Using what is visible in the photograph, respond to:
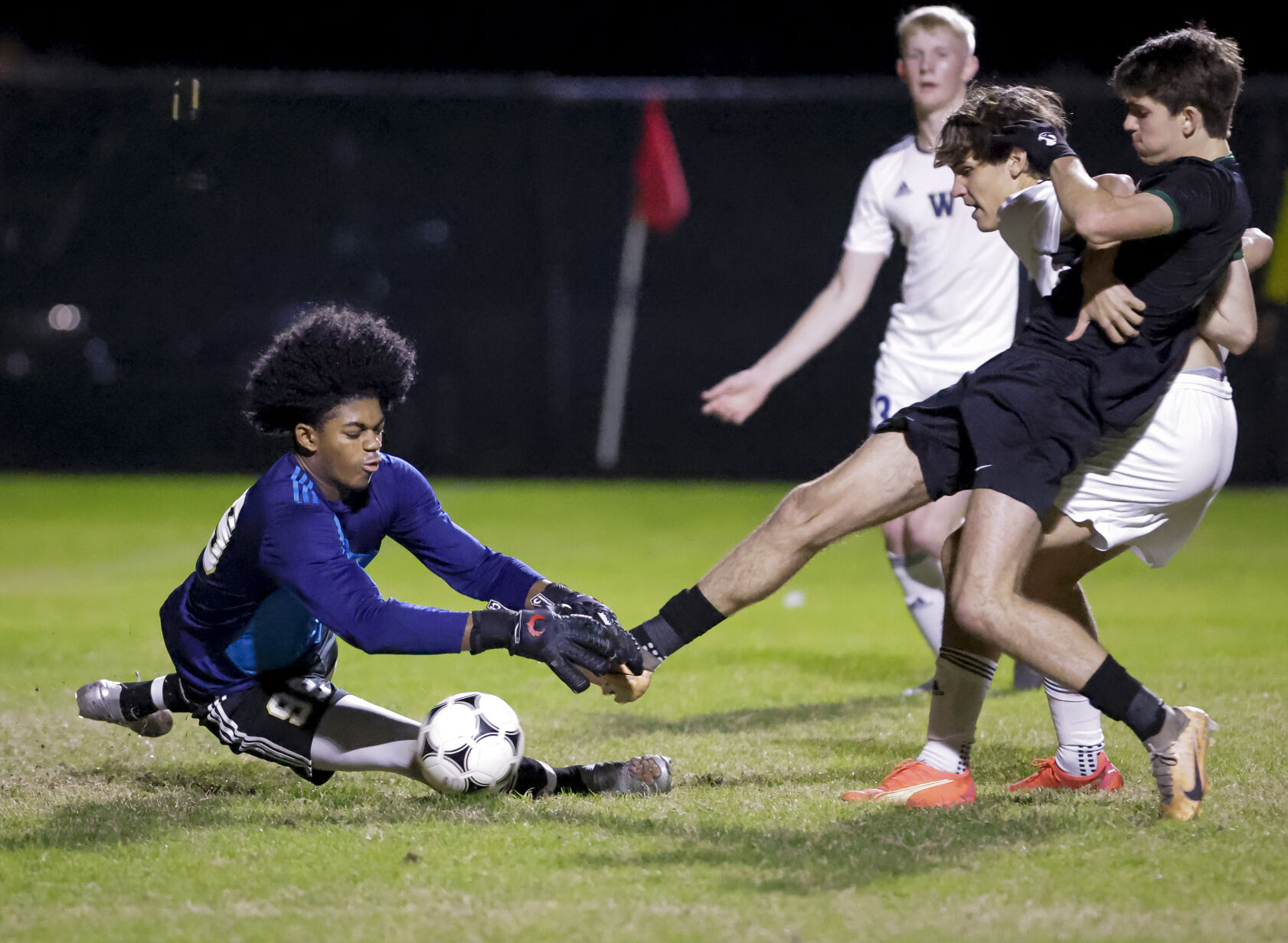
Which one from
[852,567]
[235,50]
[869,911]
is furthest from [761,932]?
[235,50]

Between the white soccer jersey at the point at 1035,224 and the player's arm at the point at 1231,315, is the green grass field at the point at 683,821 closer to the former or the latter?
the player's arm at the point at 1231,315

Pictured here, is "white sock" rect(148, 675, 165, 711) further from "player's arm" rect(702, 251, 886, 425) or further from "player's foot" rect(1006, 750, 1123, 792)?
"player's foot" rect(1006, 750, 1123, 792)

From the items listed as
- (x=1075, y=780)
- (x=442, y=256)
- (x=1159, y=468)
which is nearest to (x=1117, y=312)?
(x=1159, y=468)

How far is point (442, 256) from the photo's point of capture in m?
14.0

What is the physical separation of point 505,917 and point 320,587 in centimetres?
112

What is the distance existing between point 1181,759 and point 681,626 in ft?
4.25

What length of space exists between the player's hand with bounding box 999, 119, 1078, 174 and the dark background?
31.7 feet

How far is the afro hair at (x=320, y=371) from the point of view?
3963 millimetres

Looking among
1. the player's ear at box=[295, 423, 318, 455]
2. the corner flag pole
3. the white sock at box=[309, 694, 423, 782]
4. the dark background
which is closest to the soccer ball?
the white sock at box=[309, 694, 423, 782]

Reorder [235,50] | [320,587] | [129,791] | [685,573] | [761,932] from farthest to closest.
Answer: [235,50]
[685,573]
[129,791]
[320,587]
[761,932]

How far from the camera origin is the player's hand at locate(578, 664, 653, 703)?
394 cm

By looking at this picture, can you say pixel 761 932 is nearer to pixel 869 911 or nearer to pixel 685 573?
pixel 869 911

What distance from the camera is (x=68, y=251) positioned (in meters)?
13.7

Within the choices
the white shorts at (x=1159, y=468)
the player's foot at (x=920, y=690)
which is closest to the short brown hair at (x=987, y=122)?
the white shorts at (x=1159, y=468)
